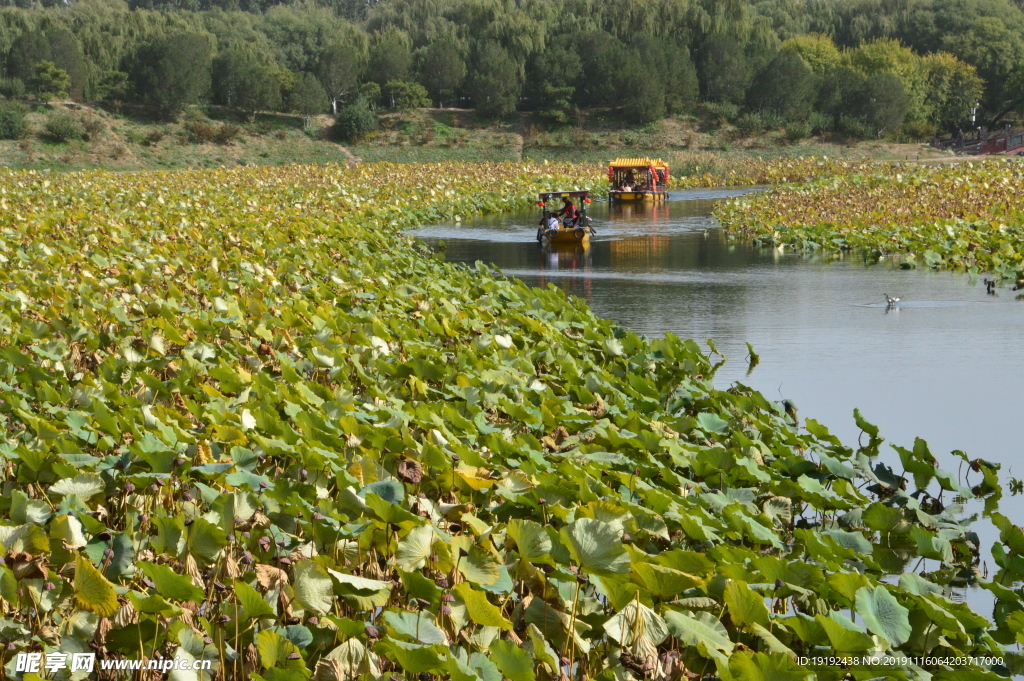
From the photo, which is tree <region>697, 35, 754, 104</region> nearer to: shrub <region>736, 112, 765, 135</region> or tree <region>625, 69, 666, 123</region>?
shrub <region>736, 112, 765, 135</region>

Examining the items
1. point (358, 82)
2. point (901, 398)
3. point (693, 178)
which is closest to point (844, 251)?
point (901, 398)

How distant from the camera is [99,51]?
6788 cm

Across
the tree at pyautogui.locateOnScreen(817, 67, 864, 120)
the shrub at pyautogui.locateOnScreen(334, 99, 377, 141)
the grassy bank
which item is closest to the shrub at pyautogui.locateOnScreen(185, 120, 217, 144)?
the grassy bank

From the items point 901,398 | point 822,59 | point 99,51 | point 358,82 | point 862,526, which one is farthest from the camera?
point 822,59

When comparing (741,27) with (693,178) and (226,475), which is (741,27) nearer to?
(693,178)

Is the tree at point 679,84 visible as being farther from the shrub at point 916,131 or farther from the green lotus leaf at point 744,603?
the green lotus leaf at point 744,603

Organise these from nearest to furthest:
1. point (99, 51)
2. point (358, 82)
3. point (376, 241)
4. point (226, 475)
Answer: point (226, 475)
point (376, 241)
point (99, 51)
point (358, 82)

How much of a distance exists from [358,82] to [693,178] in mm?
34769

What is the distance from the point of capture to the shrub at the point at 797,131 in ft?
212

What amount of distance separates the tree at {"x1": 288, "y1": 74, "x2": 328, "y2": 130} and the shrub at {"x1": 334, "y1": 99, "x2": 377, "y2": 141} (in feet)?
9.03

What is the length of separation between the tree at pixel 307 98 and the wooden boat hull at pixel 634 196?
115ft

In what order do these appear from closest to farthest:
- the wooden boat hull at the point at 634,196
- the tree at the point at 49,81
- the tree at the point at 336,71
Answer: the wooden boat hull at the point at 634,196 < the tree at the point at 49,81 < the tree at the point at 336,71

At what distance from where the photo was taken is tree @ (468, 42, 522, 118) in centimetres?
6981

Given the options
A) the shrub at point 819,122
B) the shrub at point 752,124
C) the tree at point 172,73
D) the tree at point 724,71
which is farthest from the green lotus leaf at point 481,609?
the tree at point 724,71
